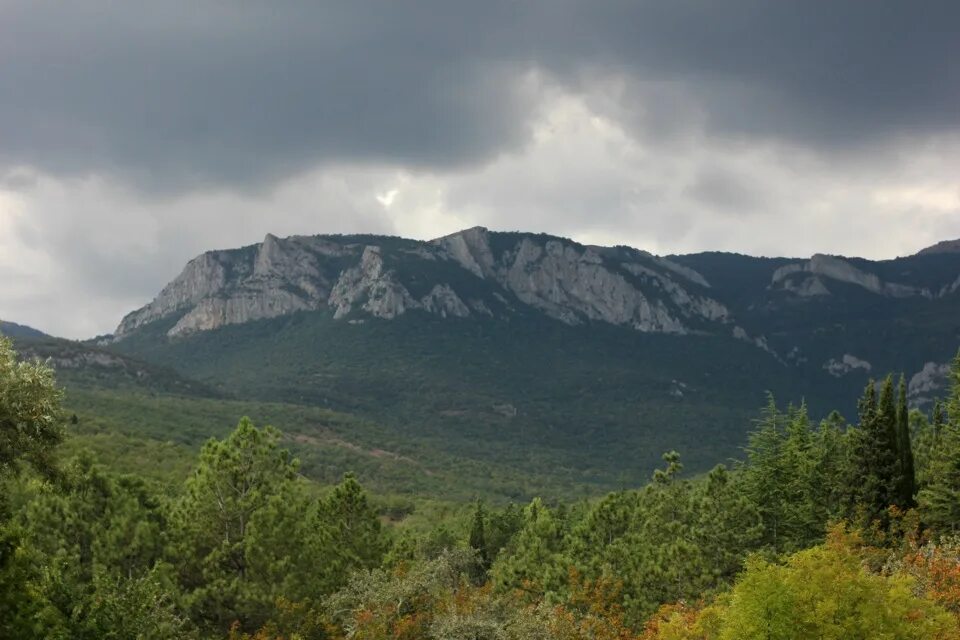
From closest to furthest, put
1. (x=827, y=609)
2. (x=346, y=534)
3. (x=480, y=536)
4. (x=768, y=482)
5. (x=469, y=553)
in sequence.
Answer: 1. (x=827, y=609)
2. (x=346, y=534)
3. (x=469, y=553)
4. (x=768, y=482)
5. (x=480, y=536)

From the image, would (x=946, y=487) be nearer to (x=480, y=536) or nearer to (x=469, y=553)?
(x=469, y=553)

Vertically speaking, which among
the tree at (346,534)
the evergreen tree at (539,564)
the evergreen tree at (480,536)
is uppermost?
the tree at (346,534)

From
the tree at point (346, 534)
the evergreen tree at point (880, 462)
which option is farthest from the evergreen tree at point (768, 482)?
the tree at point (346, 534)

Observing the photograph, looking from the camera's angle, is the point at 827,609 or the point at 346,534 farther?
the point at 346,534

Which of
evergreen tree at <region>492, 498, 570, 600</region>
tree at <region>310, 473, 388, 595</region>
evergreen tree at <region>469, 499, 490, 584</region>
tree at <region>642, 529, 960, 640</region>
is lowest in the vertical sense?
evergreen tree at <region>469, 499, 490, 584</region>

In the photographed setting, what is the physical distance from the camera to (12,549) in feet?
60.9

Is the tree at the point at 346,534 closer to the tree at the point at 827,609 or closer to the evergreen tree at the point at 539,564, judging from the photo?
the evergreen tree at the point at 539,564

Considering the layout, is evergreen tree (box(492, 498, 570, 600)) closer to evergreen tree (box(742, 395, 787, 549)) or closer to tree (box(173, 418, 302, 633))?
evergreen tree (box(742, 395, 787, 549))

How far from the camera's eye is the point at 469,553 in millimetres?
38250

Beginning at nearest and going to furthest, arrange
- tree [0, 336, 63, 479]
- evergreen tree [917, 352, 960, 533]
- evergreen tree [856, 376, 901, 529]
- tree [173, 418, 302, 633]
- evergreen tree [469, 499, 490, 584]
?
1. tree [0, 336, 63, 479]
2. tree [173, 418, 302, 633]
3. evergreen tree [917, 352, 960, 533]
4. evergreen tree [856, 376, 901, 529]
5. evergreen tree [469, 499, 490, 584]

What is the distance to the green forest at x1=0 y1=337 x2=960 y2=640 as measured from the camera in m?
18.5

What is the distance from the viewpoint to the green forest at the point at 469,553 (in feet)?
60.7

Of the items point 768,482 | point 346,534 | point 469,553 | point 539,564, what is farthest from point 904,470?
point 346,534

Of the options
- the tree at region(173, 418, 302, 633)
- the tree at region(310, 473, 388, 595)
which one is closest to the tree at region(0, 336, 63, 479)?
the tree at region(173, 418, 302, 633)
